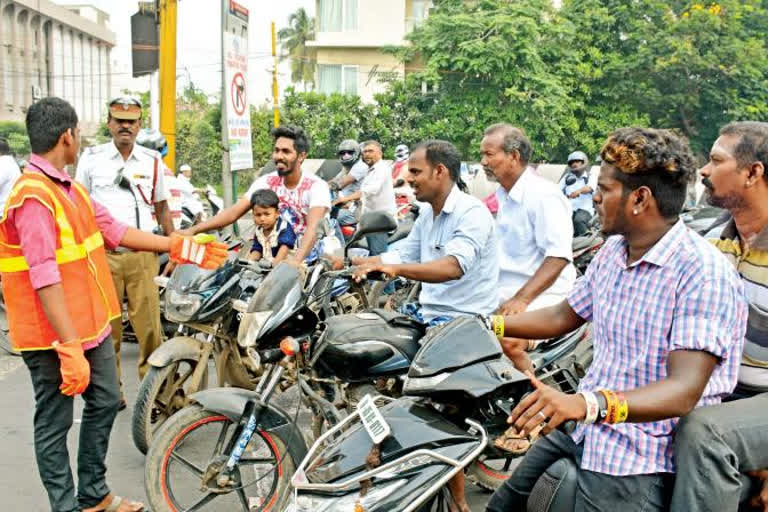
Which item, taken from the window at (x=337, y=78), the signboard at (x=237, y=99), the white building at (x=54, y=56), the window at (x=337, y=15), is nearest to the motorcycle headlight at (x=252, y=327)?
the signboard at (x=237, y=99)

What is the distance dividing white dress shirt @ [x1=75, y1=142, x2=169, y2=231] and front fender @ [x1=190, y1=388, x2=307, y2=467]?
7.60 feet

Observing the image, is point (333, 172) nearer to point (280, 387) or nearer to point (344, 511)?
point (280, 387)

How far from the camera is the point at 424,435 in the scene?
228cm

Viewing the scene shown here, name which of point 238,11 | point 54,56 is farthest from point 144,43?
point 54,56

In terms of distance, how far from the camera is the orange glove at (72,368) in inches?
132

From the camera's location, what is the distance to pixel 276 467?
352 centimetres

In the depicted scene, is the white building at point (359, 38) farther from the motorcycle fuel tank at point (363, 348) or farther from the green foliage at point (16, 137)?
the motorcycle fuel tank at point (363, 348)

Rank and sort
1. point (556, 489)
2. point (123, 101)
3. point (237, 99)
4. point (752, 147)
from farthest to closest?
point (237, 99) < point (123, 101) < point (752, 147) < point (556, 489)

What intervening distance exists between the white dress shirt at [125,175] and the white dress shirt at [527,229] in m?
2.46

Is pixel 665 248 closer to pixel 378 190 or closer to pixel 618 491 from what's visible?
pixel 618 491

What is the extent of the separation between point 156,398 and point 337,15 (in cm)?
2825

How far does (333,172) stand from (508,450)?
402 inches

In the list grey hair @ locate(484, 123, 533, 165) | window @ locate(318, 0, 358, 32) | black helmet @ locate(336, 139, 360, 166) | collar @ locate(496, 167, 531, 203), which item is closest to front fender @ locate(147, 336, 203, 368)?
collar @ locate(496, 167, 531, 203)

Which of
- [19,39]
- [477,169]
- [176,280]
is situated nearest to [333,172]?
[477,169]
